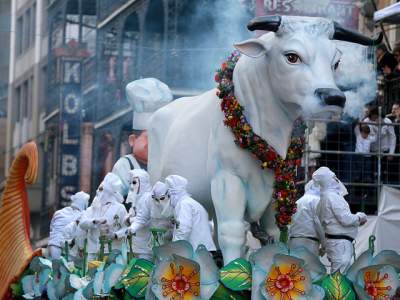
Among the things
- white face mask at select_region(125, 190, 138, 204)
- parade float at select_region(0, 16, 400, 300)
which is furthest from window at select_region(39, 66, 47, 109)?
parade float at select_region(0, 16, 400, 300)

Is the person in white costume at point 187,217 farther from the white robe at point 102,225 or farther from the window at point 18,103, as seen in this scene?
the window at point 18,103

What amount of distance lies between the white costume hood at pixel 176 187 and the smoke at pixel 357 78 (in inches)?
227

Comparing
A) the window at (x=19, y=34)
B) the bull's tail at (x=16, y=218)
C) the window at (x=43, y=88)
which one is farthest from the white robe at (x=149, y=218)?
the window at (x=19, y=34)

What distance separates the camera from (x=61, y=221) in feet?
59.5

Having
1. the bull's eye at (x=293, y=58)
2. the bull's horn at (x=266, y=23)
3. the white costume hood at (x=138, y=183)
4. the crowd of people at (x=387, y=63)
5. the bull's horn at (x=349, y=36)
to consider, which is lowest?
the white costume hood at (x=138, y=183)

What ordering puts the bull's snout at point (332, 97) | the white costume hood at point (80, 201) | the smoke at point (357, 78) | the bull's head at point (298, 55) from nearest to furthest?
the bull's snout at point (332, 97)
the bull's head at point (298, 55)
the white costume hood at point (80, 201)
the smoke at point (357, 78)

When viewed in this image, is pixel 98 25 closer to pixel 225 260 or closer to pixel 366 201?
pixel 366 201

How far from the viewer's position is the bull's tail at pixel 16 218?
17516mm

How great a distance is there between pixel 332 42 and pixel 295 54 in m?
0.39

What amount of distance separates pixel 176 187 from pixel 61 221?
359 centimetres

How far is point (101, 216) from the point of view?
16641 millimetres

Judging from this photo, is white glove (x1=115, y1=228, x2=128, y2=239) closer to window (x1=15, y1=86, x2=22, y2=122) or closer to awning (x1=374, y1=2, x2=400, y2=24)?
awning (x1=374, y1=2, x2=400, y2=24)

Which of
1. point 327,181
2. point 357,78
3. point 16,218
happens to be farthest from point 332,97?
point 357,78

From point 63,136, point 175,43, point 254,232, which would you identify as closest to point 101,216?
point 254,232
